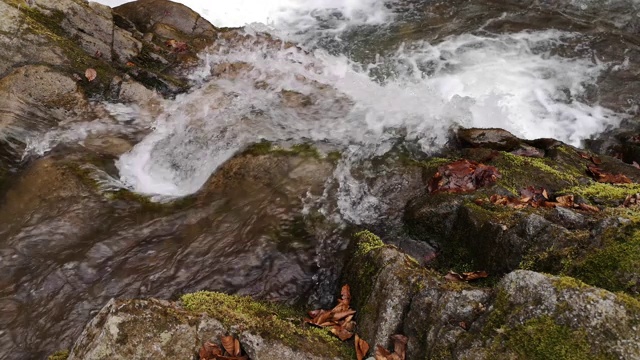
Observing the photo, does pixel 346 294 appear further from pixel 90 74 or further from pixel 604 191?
pixel 90 74

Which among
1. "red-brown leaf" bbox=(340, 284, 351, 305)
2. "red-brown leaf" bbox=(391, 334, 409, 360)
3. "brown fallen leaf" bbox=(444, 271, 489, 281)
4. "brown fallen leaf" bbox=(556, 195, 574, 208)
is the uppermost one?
"brown fallen leaf" bbox=(556, 195, 574, 208)

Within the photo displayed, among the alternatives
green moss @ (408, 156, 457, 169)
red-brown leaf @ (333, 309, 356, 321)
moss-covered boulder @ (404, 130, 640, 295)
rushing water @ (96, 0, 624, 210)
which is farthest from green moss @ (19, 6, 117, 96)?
red-brown leaf @ (333, 309, 356, 321)

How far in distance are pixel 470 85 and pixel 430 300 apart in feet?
25.9

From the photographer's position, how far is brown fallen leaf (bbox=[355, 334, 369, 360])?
367 cm

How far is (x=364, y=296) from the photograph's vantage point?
4.25 metres

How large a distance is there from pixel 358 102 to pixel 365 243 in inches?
166

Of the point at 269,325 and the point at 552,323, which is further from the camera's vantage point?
the point at 269,325

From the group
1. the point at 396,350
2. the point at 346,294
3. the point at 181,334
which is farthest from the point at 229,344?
the point at 346,294

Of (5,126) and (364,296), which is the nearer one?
(364,296)

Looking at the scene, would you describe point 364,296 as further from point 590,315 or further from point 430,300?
point 590,315

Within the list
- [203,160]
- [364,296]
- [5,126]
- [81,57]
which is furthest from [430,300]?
[81,57]

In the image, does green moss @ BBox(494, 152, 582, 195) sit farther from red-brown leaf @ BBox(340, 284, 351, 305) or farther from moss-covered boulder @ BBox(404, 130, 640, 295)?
red-brown leaf @ BBox(340, 284, 351, 305)

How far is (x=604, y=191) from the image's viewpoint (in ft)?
17.7

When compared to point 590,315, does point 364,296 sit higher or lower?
lower
